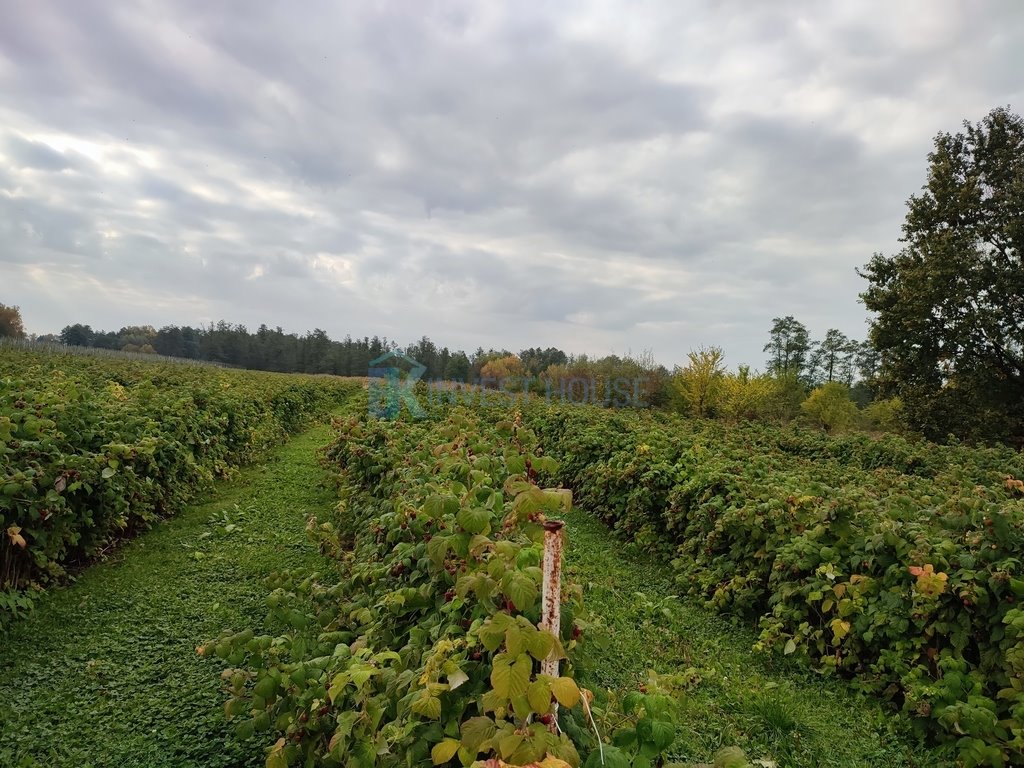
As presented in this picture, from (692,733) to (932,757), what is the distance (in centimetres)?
138

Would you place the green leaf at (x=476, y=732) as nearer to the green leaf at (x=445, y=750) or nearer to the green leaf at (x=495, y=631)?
the green leaf at (x=445, y=750)

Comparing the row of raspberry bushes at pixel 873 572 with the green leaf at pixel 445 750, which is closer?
the green leaf at pixel 445 750

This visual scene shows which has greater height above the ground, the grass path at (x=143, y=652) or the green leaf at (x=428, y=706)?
the green leaf at (x=428, y=706)

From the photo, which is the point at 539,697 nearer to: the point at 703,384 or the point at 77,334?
the point at 703,384

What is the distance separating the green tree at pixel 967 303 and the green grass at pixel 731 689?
22.4 m

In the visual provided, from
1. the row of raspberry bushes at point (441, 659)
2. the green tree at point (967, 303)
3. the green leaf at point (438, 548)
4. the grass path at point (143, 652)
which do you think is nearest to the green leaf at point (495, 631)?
the row of raspberry bushes at point (441, 659)

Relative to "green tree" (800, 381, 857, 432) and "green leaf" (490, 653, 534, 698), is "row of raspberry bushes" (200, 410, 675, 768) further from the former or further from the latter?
"green tree" (800, 381, 857, 432)

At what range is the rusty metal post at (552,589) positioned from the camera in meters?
1.57

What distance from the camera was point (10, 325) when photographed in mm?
68312

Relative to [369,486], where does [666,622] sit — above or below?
below

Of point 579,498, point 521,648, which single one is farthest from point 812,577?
point 579,498

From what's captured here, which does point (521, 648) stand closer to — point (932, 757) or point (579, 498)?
point (932, 757)

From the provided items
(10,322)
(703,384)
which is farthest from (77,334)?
(703,384)

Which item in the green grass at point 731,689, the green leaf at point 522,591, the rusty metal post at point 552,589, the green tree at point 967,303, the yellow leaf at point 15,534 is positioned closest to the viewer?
the rusty metal post at point 552,589
